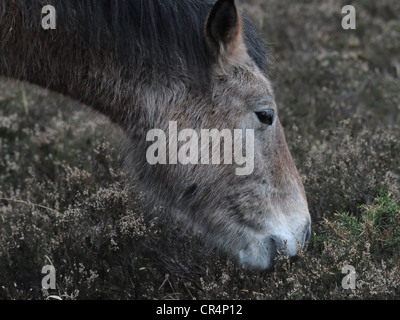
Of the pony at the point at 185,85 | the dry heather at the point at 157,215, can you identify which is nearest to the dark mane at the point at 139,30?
the pony at the point at 185,85

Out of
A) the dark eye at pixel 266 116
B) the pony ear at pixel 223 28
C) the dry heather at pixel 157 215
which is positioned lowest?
the dry heather at pixel 157 215

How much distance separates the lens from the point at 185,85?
12.8 ft

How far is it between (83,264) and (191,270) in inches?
30.4

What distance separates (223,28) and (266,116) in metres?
0.62

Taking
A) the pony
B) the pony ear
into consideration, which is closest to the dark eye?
the pony

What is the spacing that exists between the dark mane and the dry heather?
56cm

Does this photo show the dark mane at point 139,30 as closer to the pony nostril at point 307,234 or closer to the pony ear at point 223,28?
the pony ear at point 223,28

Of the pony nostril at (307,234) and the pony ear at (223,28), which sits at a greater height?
the pony ear at (223,28)

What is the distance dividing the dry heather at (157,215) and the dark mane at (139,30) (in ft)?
1.83

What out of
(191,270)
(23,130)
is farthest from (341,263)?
(23,130)

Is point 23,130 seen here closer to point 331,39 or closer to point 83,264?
point 83,264

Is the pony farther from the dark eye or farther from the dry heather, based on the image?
the dry heather

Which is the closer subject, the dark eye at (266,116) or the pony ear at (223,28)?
the pony ear at (223,28)

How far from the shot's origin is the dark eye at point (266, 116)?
399 cm
